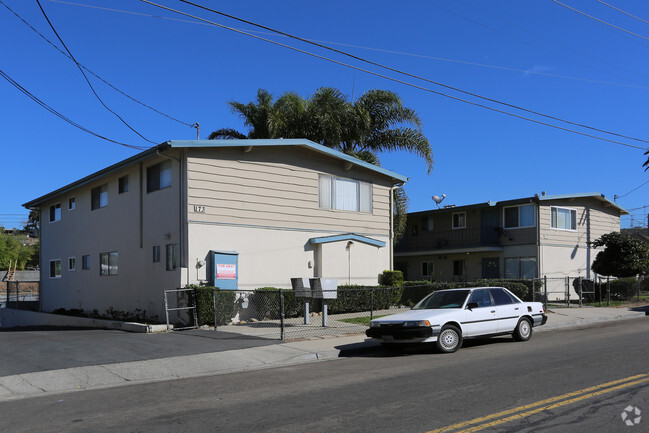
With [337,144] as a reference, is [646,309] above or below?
below

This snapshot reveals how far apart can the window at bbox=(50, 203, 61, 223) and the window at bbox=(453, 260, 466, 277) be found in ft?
70.7

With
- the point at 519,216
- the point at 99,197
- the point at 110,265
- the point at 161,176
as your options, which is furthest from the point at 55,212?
the point at 519,216

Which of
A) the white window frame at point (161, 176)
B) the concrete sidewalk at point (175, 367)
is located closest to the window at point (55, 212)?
the white window frame at point (161, 176)

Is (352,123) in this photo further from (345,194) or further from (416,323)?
(416,323)

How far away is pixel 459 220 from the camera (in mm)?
34406

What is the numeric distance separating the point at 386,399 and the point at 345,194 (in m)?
14.9

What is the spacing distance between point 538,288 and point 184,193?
14.4 m

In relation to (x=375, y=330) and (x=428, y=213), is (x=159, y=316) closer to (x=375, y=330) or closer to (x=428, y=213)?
(x=375, y=330)

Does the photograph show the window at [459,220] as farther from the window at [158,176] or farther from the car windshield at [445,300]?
the car windshield at [445,300]

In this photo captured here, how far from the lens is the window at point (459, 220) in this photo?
34.1 meters

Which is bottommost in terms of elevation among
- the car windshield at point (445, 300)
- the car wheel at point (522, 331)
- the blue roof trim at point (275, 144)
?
the car wheel at point (522, 331)

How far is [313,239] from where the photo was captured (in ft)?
67.9

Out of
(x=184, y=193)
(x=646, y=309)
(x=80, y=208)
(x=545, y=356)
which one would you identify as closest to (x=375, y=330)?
(x=545, y=356)

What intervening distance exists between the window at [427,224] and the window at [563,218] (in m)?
7.49
